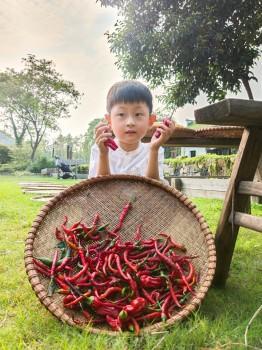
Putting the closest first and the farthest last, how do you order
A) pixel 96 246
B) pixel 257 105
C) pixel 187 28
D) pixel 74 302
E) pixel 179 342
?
pixel 179 342 < pixel 74 302 < pixel 257 105 < pixel 96 246 < pixel 187 28

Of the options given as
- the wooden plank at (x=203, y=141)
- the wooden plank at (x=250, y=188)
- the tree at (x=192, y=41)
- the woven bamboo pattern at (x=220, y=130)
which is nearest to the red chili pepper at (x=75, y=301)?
the wooden plank at (x=250, y=188)

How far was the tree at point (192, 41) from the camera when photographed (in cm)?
1213

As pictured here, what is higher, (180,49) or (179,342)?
(180,49)

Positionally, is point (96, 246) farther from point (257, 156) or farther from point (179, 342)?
point (257, 156)

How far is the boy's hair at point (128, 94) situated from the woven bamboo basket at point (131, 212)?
0.54 metres

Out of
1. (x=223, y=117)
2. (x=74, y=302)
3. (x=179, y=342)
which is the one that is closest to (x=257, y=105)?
(x=223, y=117)

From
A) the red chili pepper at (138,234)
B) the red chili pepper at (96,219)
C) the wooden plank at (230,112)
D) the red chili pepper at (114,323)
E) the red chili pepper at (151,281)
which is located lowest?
the red chili pepper at (114,323)

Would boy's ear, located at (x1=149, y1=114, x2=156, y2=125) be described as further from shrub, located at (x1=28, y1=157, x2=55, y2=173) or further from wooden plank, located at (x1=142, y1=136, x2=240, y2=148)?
shrub, located at (x1=28, y1=157, x2=55, y2=173)

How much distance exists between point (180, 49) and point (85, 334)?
464 inches

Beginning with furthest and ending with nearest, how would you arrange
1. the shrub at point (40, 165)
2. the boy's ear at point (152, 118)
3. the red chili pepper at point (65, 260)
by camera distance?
the shrub at point (40, 165) → the boy's ear at point (152, 118) → the red chili pepper at point (65, 260)

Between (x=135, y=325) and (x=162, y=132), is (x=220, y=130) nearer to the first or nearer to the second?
(x=162, y=132)

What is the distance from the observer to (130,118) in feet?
8.93

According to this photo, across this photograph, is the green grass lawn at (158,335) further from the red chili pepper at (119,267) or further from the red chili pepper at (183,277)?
the red chili pepper at (119,267)

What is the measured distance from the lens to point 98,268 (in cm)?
214
